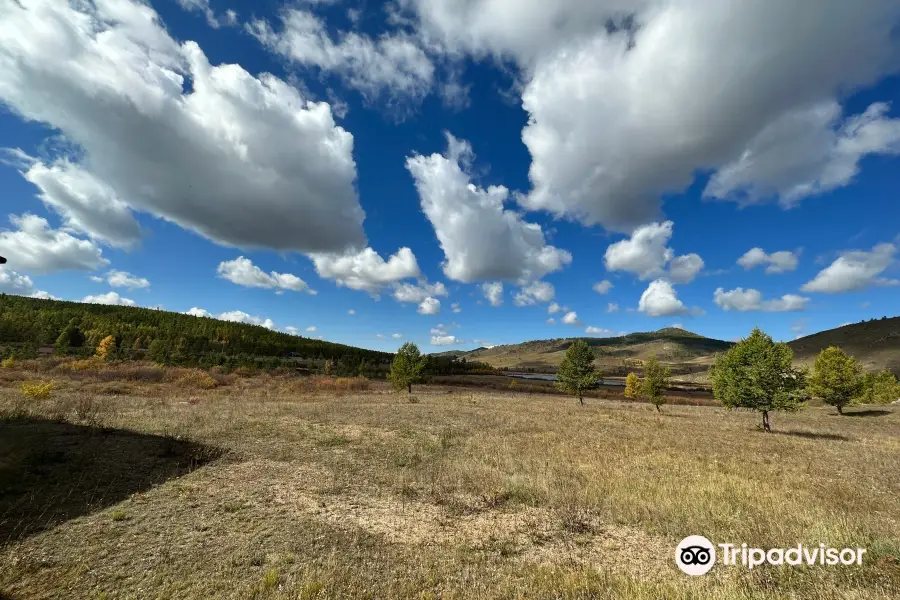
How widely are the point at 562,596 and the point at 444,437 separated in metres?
16.9

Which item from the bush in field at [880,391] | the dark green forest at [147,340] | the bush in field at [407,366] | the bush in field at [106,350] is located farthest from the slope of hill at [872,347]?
the bush in field at [106,350]

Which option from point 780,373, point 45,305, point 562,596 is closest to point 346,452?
point 562,596

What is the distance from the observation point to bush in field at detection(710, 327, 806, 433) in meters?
29.1

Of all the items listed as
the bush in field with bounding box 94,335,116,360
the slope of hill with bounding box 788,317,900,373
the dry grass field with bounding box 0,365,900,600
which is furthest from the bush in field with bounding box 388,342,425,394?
the slope of hill with bounding box 788,317,900,373

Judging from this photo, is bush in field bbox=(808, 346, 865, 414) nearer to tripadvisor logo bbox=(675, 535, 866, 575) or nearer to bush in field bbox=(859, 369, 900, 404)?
bush in field bbox=(859, 369, 900, 404)

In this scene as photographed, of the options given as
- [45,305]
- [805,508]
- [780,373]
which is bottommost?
[805,508]

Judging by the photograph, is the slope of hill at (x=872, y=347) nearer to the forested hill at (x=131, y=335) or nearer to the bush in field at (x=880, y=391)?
the bush in field at (x=880, y=391)

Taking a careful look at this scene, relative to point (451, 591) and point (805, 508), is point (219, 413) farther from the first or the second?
point (805, 508)

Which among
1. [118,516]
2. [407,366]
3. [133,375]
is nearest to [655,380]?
[407,366]

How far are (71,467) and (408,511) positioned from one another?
43.5 ft

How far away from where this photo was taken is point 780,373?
96.9ft

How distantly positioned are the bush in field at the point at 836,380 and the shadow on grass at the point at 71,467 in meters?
71.5

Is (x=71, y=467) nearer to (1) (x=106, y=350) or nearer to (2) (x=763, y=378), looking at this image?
(2) (x=763, y=378)

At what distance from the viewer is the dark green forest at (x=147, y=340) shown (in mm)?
87938
